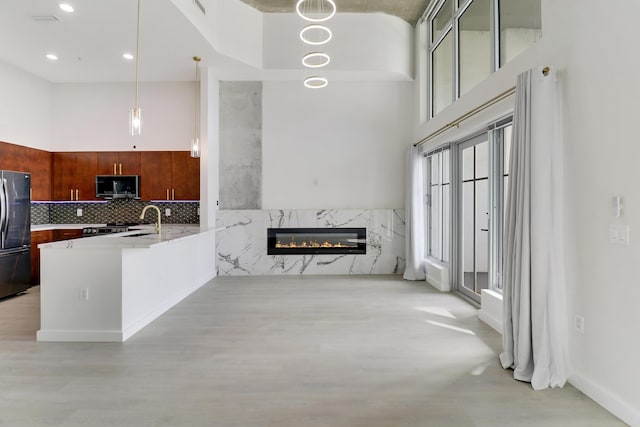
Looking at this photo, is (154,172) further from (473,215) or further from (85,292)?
(473,215)

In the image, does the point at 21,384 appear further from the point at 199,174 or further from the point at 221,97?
the point at 221,97

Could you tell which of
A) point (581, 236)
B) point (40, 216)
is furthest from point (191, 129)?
point (581, 236)

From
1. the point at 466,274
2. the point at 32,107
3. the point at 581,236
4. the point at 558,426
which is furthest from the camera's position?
the point at 32,107

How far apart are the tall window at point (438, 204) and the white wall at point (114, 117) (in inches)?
→ 174

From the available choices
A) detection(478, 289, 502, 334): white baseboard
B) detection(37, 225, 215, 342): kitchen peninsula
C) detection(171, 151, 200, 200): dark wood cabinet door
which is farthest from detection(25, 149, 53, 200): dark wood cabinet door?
detection(478, 289, 502, 334): white baseboard

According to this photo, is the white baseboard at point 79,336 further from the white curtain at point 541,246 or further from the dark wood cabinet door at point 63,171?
the dark wood cabinet door at point 63,171

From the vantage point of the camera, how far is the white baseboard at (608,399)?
2.13m

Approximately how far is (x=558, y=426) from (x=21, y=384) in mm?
3620

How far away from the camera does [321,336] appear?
3594 mm

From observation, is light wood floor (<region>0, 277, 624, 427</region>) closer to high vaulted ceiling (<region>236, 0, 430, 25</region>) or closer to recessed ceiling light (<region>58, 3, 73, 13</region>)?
recessed ceiling light (<region>58, 3, 73, 13</region>)

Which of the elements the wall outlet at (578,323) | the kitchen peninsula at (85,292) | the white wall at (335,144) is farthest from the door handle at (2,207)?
the wall outlet at (578,323)

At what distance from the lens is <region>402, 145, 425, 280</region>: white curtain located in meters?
6.28

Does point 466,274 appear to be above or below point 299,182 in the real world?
below

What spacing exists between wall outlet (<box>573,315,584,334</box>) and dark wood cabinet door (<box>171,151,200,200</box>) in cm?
586
